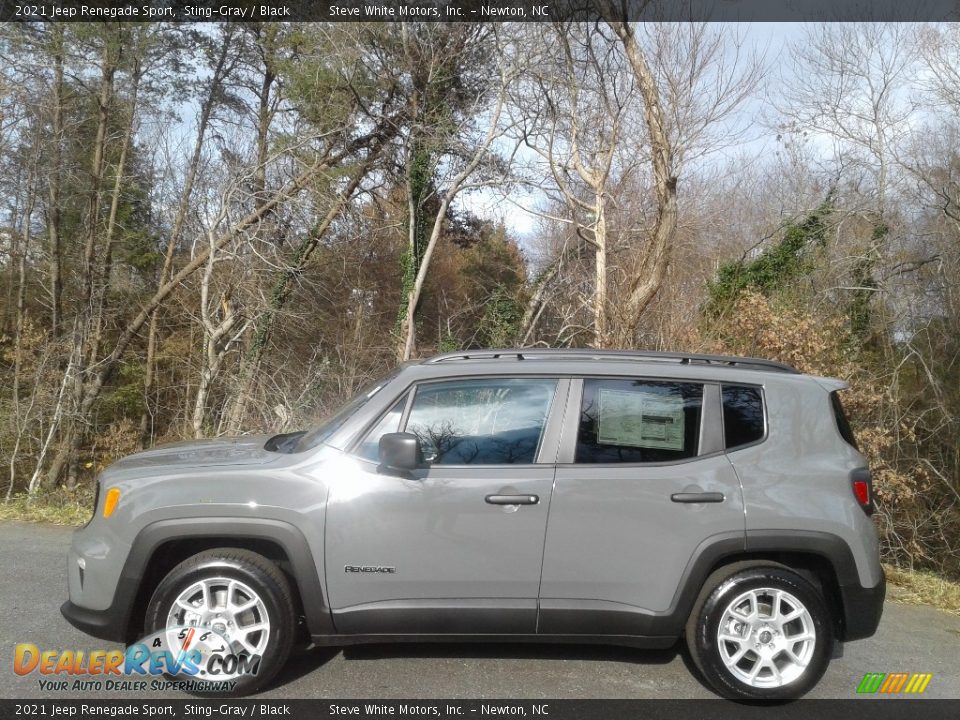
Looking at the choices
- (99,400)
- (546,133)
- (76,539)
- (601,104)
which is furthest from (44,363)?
(76,539)

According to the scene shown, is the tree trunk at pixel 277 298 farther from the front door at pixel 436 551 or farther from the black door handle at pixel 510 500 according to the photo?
the black door handle at pixel 510 500

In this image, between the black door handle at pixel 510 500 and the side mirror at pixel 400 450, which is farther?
the black door handle at pixel 510 500

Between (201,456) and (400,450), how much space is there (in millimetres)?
1267

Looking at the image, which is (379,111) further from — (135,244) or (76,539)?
(76,539)

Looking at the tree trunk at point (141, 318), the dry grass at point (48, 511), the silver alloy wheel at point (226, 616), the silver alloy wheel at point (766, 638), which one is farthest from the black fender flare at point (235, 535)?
the tree trunk at point (141, 318)

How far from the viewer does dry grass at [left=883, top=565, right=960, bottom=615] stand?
5.79 m

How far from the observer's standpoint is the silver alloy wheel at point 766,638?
12.7 ft

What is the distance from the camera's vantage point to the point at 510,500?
3836mm

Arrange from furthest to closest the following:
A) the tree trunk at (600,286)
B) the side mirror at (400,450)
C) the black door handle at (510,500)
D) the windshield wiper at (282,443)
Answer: the tree trunk at (600,286) < the windshield wiper at (282,443) < the black door handle at (510,500) < the side mirror at (400,450)

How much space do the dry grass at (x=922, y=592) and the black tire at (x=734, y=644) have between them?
2498 millimetres

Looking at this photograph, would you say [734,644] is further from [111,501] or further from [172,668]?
[111,501]

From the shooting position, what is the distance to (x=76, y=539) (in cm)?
404

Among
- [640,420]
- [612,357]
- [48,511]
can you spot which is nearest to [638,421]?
[640,420]

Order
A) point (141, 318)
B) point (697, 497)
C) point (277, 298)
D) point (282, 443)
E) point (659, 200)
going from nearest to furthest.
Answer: point (697, 497) < point (282, 443) < point (659, 200) < point (277, 298) < point (141, 318)
